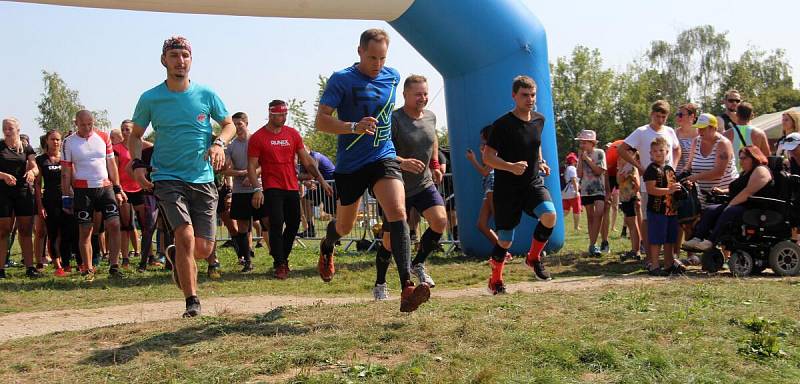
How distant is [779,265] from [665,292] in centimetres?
336

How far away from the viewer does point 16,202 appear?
12.2 meters

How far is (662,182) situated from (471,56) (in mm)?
3045

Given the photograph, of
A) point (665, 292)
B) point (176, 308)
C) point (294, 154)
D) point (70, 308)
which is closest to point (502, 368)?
point (665, 292)

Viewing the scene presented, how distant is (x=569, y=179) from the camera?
66.1 feet

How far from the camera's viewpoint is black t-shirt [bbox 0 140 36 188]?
39.7ft

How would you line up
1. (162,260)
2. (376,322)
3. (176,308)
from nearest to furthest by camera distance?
(376,322) → (176,308) → (162,260)

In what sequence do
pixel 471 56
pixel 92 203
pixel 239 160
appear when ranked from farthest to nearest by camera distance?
pixel 239 160
pixel 471 56
pixel 92 203

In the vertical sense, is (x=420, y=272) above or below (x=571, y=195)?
below

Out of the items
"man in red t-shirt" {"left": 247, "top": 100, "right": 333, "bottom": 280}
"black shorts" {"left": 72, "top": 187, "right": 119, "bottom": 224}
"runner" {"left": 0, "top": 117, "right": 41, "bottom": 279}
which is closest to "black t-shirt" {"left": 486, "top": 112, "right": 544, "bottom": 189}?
"man in red t-shirt" {"left": 247, "top": 100, "right": 333, "bottom": 280}

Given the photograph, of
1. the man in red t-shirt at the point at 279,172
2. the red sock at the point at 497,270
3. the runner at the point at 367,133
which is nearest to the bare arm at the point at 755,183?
the red sock at the point at 497,270

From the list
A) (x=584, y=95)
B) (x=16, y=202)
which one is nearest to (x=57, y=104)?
(x=584, y=95)

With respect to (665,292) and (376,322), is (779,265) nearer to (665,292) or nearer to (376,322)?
(665,292)

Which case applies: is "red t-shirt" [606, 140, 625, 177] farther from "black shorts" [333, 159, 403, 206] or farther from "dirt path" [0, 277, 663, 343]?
"black shorts" [333, 159, 403, 206]

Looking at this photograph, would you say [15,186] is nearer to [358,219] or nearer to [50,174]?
[50,174]
